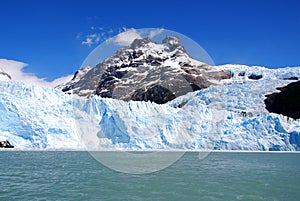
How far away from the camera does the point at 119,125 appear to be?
1503 inches

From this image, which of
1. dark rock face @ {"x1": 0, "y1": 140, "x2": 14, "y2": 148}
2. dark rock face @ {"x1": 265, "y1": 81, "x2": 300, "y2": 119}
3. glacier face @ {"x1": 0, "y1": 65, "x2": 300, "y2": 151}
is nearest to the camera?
glacier face @ {"x1": 0, "y1": 65, "x2": 300, "y2": 151}

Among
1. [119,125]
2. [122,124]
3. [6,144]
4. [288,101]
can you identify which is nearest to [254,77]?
[288,101]

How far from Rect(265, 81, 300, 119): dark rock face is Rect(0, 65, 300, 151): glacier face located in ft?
88.4

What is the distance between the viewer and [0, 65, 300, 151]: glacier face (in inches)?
1426

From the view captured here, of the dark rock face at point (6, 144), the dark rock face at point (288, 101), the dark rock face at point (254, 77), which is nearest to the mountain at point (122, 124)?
the dark rock face at point (6, 144)

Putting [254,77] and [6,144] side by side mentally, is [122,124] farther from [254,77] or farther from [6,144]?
[254,77]

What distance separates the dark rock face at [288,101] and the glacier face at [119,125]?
2695cm

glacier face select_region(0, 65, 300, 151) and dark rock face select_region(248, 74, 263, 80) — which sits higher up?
dark rock face select_region(248, 74, 263, 80)

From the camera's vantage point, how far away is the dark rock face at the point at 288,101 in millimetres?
68562

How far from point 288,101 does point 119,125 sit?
49289 mm

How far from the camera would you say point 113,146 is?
3831 cm

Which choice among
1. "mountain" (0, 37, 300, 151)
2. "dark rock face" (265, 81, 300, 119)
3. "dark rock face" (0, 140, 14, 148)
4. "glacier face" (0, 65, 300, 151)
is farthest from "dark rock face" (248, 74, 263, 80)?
"dark rock face" (0, 140, 14, 148)

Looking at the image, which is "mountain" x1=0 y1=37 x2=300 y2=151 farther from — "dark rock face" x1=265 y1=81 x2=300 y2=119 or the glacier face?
A: "dark rock face" x1=265 y1=81 x2=300 y2=119

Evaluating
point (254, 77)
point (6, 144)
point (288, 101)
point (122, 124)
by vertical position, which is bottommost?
point (6, 144)
